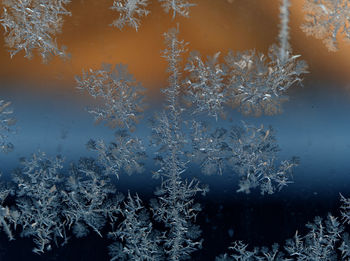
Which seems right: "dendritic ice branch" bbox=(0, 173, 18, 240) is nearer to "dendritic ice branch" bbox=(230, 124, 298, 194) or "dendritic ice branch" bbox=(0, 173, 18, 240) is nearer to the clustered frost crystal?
the clustered frost crystal

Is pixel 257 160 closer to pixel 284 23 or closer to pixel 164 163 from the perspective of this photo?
pixel 164 163

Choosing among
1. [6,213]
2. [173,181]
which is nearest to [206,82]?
[173,181]

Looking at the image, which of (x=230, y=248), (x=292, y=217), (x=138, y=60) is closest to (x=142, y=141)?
(x=138, y=60)

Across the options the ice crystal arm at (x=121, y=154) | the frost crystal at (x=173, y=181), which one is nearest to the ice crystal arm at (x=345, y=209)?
the frost crystal at (x=173, y=181)

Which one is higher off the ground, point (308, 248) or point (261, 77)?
point (261, 77)

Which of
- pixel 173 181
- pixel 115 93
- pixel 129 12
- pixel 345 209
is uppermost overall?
pixel 129 12
